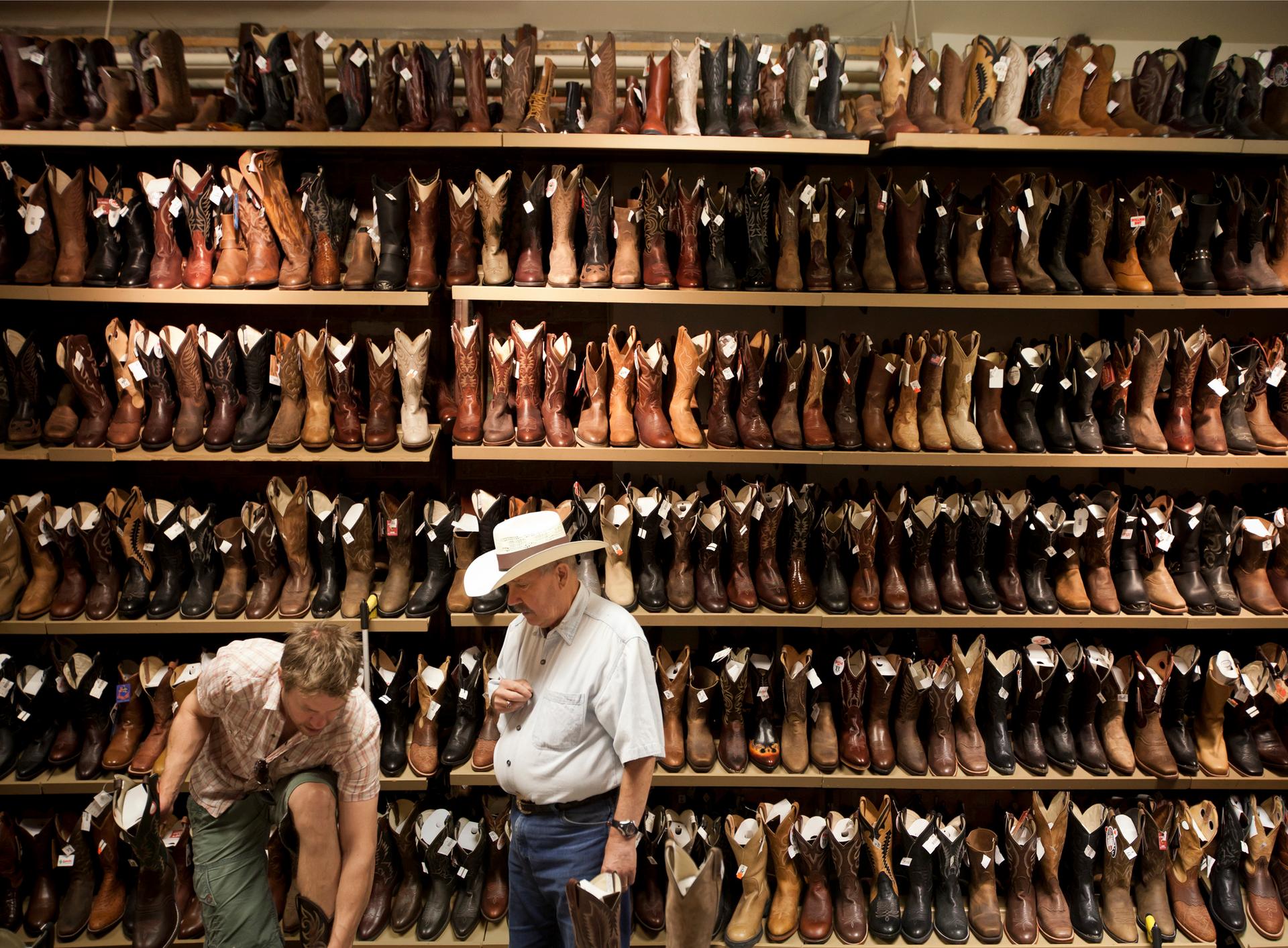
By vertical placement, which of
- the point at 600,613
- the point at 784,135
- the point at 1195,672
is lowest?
the point at 1195,672

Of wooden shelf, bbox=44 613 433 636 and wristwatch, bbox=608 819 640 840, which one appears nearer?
wristwatch, bbox=608 819 640 840

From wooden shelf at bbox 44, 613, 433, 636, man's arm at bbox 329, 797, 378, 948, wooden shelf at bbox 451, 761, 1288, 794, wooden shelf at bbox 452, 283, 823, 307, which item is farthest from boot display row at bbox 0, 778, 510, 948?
wooden shelf at bbox 452, 283, 823, 307

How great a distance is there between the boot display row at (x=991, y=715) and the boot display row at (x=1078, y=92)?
193 centimetres

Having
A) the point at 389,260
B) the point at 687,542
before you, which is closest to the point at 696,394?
the point at 687,542

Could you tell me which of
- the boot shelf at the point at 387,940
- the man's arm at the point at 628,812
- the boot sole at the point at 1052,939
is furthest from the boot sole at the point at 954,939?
the man's arm at the point at 628,812

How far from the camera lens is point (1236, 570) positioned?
10.8ft

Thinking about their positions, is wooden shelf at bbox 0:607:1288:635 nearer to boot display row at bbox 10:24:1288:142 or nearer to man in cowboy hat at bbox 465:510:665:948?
man in cowboy hat at bbox 465:510:665:948

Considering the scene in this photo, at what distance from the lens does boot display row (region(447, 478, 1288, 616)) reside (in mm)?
3193

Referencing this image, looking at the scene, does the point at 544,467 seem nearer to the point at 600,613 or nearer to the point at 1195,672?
the point at 600,613

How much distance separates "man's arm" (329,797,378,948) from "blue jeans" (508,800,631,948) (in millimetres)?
411

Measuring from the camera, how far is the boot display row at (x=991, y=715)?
3.17m

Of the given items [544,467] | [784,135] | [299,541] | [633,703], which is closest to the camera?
[633,703]

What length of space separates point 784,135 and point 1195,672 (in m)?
2.54

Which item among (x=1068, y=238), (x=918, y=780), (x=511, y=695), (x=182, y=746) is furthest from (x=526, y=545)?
(x=1068, y=238)
